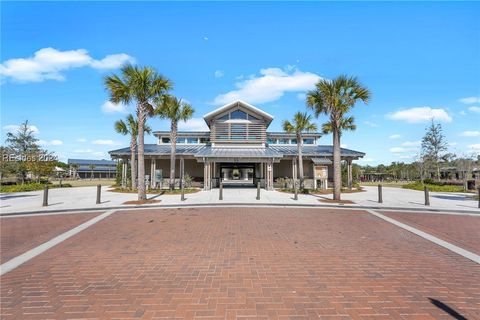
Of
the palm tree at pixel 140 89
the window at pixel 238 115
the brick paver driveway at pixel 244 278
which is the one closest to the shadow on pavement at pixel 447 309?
the brick paver driveway at pixel 244 278

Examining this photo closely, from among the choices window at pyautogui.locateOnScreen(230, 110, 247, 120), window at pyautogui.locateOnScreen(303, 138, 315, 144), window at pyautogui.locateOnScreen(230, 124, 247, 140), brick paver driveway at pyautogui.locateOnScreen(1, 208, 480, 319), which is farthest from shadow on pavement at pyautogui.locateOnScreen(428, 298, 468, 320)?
window at pyautogui.locateOnScreen(303, 138, 315, 144)

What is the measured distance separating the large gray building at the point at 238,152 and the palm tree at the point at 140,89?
7.94 m

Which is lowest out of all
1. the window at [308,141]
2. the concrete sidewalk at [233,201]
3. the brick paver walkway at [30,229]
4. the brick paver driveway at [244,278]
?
the brick paver walkway at [30,229]

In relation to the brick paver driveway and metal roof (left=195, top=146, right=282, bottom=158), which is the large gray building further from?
the brick paver driveway

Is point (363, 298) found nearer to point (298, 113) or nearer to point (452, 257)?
point (452, 257)

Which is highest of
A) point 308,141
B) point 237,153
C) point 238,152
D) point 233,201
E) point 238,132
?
point 238,132

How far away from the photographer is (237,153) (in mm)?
23094

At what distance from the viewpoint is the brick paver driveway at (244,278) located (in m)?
3.27

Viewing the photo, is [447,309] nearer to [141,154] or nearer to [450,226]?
[450,226]

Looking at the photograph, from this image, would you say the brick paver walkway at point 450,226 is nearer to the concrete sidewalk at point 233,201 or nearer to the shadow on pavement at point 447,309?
the concrete sidewalk at point 233,201

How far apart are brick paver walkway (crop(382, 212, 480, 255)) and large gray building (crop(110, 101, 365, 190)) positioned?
12.4 m

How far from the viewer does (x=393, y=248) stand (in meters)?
5.95

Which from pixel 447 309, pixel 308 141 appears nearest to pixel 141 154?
pixel 447 309

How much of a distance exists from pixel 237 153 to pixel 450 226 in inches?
669
